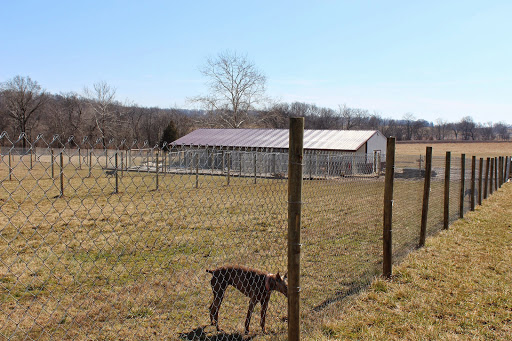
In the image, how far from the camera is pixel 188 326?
3.83 metres

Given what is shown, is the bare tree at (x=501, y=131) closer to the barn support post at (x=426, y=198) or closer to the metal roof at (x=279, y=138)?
the metal roof at (x=279, y=138)

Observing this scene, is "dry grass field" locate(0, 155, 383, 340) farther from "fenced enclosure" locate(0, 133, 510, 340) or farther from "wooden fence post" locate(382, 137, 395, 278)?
"wooden fence post" locate(382, 137, 395, 278)

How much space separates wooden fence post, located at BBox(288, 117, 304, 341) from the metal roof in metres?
25.5

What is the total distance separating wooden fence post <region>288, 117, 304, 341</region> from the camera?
287cm

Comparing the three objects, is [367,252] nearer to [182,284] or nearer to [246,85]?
[182,284]

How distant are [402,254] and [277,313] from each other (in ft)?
9.34

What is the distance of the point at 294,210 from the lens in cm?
292

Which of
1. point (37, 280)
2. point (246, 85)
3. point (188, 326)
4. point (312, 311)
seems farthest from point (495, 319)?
point (246, 85)

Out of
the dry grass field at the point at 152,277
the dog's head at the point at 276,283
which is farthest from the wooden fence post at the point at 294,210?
the dry grass field at the point at 152,277

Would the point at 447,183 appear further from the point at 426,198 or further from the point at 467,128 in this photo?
the point at 467,128

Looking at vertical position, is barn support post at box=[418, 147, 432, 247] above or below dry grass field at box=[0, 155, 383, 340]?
above

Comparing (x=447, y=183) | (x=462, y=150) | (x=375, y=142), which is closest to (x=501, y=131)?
(x=462, y=150)

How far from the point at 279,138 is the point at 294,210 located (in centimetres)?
2830

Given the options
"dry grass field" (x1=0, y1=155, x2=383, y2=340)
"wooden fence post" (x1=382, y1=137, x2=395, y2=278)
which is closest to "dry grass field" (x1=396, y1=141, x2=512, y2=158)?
"dry grass field" (x1=0, y1=155, x2=383, y2=340)
